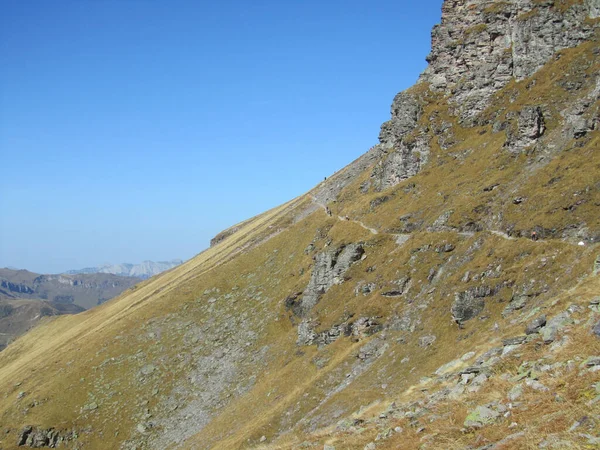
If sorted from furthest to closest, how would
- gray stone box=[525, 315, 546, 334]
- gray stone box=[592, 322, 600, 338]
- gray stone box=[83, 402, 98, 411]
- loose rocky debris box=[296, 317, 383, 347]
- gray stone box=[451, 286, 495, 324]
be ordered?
gray stone box=[83, 402, 98, 411]
loose rocky debris box=[296, 317, 383, 347]
gray stone box=[451, 286, 495, 324]
gray stone box=[525, 315, 546, 334]
gray stone box=[592, 322, 600, 338]

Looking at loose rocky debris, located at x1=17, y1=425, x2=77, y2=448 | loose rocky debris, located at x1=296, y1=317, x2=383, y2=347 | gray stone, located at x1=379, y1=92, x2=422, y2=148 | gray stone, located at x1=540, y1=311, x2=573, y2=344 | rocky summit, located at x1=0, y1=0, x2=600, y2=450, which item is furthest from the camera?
gray stone, located at x1=379, y1=92, x2=422, y2=148

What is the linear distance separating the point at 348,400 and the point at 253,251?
77.2 m

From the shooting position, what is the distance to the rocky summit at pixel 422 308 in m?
24.1

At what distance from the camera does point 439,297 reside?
56.1 meters

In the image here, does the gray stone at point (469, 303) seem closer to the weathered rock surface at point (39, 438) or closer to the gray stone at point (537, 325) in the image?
the gray stone at point (537, 325)

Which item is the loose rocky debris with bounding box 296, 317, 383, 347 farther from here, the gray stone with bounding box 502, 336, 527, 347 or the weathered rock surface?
the weathered rock surface

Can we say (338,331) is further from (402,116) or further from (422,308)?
(402,116)

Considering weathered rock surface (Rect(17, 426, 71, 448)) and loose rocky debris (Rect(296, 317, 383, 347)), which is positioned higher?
weathered rock surface (Rect(17, 426, 71, 448))

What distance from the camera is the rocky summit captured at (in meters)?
24.1

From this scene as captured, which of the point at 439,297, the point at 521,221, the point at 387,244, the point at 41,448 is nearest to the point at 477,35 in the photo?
the point at 387,244

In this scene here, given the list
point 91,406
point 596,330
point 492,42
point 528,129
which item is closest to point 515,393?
point 596,330

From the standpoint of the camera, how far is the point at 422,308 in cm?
5750

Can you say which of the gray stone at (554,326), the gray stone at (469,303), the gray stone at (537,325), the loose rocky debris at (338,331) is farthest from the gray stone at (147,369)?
the gray stone at (554,326)

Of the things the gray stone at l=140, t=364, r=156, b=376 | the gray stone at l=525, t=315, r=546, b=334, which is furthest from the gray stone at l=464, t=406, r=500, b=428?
the gray stone at l=140, t=364, r=156, b=376
